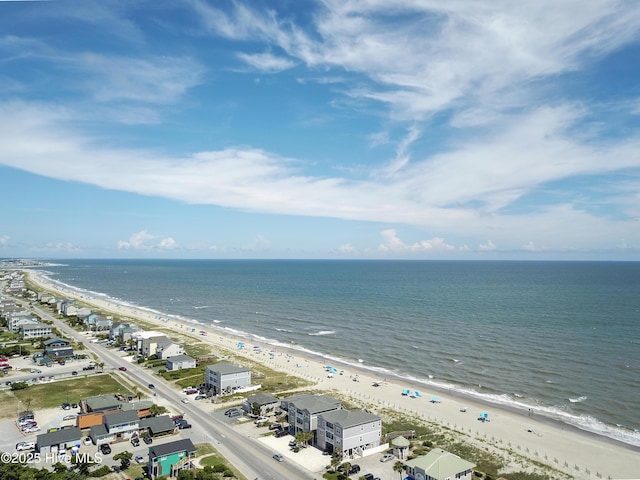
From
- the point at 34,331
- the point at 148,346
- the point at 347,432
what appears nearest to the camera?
the point at 347,432

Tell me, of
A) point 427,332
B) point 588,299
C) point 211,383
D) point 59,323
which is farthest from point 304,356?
point 588,299

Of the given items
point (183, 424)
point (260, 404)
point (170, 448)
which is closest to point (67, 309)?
point (183, 424)

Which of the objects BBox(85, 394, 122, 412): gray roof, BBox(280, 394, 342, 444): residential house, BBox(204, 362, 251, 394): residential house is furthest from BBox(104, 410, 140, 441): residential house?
BBox(280, 394, 342, 444): residential house

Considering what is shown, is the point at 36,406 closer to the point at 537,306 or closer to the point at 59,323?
the point at 59,323

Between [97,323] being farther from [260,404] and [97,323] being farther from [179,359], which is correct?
[260,404]

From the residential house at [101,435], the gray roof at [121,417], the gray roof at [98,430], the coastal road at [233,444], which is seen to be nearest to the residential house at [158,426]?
the gray roof at [121,417]

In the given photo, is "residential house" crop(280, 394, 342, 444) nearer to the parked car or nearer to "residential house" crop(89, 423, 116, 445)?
the parked car
